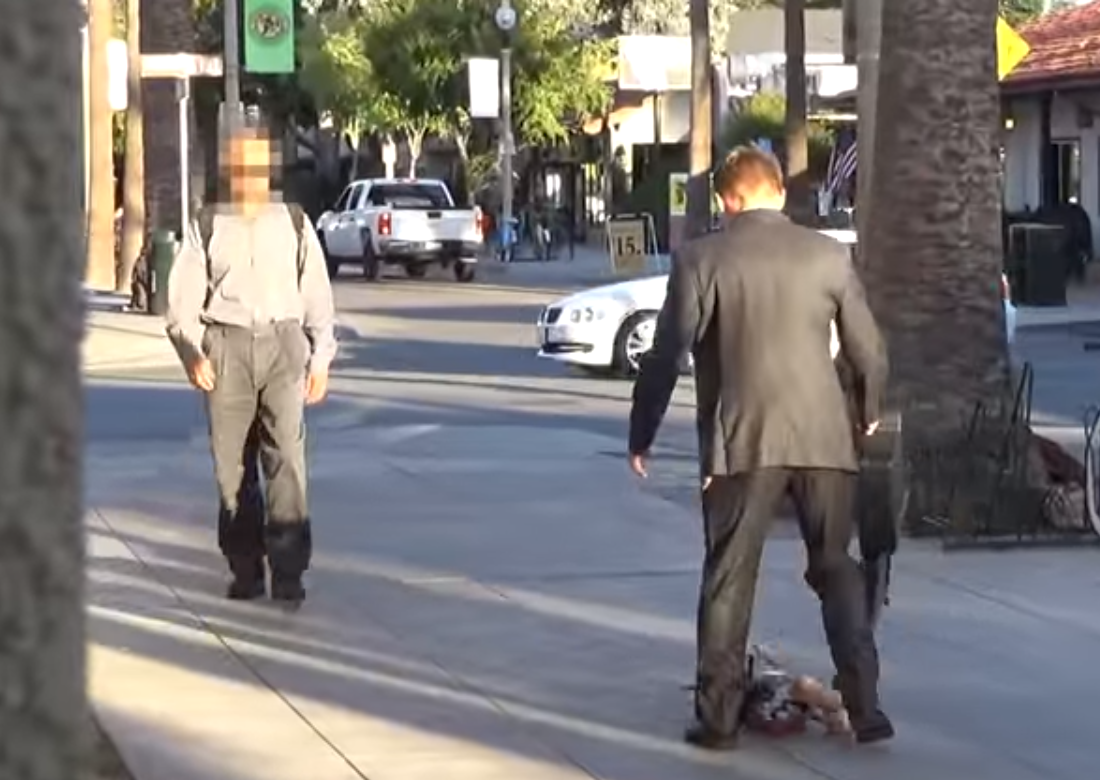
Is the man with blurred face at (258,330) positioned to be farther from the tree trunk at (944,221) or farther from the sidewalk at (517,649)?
the tree trunk at (944,221)

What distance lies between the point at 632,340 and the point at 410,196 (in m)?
22.5

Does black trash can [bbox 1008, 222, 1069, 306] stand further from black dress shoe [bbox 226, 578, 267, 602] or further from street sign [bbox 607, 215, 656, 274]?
black dress shoe [bbox 226, 578, 267, 602]

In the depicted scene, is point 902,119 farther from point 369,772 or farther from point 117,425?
point 117,425

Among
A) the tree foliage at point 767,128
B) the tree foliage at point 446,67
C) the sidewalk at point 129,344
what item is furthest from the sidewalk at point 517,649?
the tree foliage at point 446,67

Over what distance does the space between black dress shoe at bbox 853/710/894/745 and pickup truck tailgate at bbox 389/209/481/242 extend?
35.8m

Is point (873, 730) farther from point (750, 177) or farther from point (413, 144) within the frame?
point (413, 144)

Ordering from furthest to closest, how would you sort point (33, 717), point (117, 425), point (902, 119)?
point (117, 425) < point (902, 119) < point (33, 717)

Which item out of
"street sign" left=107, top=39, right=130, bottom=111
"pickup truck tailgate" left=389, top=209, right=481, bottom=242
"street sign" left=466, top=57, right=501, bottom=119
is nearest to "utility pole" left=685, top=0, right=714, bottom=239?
"pickup truck tailgate" left=389, top=209, right=481, bottom=242

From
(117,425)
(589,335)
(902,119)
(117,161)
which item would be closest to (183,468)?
(117,425)

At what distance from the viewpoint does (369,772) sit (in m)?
7.22

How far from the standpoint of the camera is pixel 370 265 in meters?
43.9

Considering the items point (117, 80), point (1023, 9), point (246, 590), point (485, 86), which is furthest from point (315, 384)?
point (1023, 9)

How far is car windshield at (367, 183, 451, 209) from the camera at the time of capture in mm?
Answer: 43781

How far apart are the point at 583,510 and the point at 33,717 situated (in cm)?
1087
